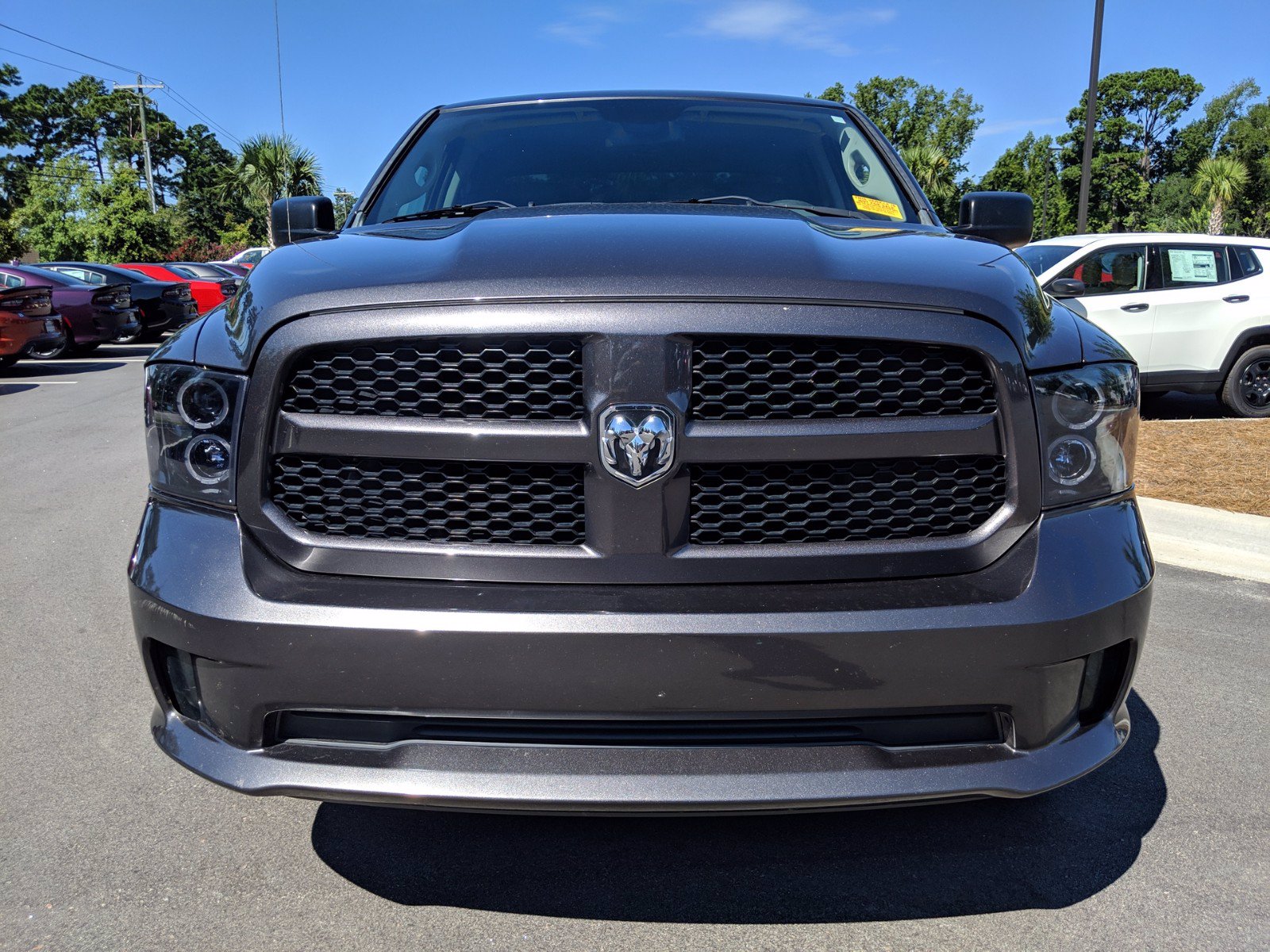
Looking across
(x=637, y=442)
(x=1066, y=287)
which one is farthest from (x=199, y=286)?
(x=637, y=442)

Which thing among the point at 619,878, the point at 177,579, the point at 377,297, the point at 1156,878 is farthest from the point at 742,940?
the point at 377,297

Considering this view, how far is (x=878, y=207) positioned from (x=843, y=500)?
A: 1.54 m

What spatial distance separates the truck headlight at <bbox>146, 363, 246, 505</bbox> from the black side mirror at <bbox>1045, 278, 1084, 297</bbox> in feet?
24.3

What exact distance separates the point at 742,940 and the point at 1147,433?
7917mm

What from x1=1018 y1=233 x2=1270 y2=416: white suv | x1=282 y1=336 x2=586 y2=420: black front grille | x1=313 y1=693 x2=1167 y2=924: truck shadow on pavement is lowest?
x1=313 y1=693 x2=1167 y2=924: truck shadow on pavement

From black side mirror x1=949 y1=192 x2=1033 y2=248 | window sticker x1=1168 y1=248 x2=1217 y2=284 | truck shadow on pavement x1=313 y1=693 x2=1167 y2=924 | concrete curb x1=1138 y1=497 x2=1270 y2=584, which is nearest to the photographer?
truck shadow on pavement x1=313 y1=693 x2=1167 y2=924

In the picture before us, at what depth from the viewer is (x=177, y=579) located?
6.79ft

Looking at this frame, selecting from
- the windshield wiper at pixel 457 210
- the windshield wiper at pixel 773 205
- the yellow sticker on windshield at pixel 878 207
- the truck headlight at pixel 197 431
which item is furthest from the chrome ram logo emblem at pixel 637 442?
the yellow sticker on windshield at pixel 878 207

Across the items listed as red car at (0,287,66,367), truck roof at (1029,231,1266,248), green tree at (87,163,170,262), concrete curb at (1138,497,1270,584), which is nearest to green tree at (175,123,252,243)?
green tree at (87,163,170,262)

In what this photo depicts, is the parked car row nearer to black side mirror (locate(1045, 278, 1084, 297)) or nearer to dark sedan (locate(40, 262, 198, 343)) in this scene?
dark sedan (locate(40, 262, 198, 343))

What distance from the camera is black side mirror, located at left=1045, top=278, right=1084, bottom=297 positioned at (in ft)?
28.2

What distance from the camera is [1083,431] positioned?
215cm

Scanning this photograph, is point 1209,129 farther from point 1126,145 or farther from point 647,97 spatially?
point 647,97

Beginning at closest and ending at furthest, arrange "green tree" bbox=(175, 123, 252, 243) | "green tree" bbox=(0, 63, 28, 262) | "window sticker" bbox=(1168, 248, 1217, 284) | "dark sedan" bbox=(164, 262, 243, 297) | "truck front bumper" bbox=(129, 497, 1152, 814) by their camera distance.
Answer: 1. "truck front bumper" bbox=(129, 497, 1152, 814)
2. "window sticker" bbox=(1168, 248, 1217, 284)
3. "dark sedan" bbox=(164, 262, 243, 297)
4. "green tree" bbox=(0, 63, 28, 262)
5. "green tree" bbox=(175, 123, 252, 243)
